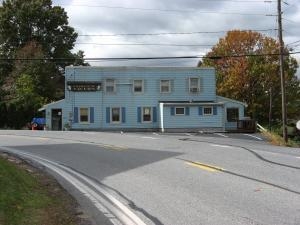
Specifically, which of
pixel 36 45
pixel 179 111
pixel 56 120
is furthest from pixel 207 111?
pixel 36 45

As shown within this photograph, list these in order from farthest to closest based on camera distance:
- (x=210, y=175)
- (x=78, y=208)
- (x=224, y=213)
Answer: (x=210, y=175), (x=78, y=208), (x=224, y=213)

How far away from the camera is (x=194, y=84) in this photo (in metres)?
→ 54.7

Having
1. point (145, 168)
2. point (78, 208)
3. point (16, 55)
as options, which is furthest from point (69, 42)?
point (78, 208)

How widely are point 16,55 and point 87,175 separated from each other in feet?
193

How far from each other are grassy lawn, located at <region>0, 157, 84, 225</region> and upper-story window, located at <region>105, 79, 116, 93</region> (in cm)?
3775

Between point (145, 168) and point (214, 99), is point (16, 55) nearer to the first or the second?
point (214, 99)

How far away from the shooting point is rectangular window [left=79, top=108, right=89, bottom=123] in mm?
53531

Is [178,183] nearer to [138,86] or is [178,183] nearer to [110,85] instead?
[110,85]

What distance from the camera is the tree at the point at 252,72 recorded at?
67044 mm

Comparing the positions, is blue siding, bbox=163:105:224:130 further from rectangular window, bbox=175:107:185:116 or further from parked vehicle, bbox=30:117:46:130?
parked vehicle, bbox=30:117:46:130

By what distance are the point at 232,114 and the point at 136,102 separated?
9400mm

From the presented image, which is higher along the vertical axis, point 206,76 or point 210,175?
point 206,76

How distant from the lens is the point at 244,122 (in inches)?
2119

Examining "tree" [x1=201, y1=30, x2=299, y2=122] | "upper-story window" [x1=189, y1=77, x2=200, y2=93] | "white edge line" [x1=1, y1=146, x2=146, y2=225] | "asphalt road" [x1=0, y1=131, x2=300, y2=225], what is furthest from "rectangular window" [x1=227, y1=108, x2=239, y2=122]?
"white edge line" [x1=1, y1=146, x2=146, y2=225]
